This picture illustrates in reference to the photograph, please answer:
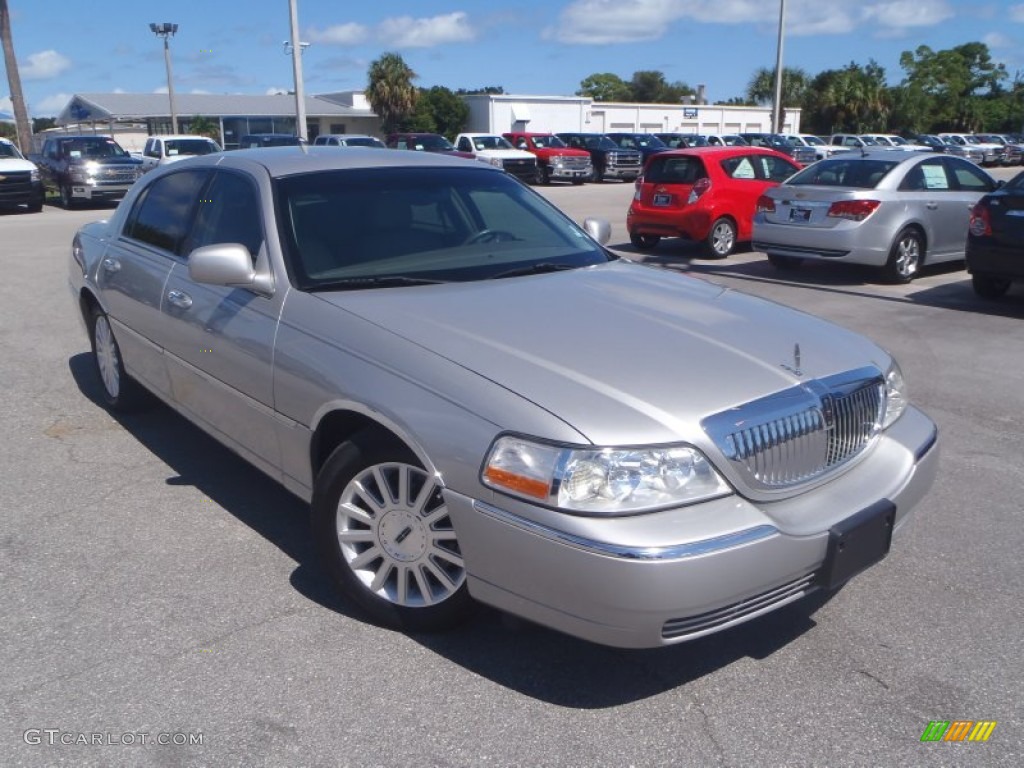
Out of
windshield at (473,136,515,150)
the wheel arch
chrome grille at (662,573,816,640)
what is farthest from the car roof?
windshield at (473,136,515,150)

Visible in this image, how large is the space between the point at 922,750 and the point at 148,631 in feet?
8.74

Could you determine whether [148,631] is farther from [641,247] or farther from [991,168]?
[991,168]

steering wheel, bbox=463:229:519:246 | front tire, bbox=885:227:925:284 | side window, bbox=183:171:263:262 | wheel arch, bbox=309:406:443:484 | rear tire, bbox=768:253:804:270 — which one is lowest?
rear tire, bbox=768:253:804:270

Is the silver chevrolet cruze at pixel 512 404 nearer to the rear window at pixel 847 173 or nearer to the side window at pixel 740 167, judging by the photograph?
the rear window at pixel 847 173

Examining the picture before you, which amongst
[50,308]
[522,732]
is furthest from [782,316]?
[50,308]

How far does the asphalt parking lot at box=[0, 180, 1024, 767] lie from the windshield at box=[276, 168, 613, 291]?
1.28 metres

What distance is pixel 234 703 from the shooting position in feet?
10.1

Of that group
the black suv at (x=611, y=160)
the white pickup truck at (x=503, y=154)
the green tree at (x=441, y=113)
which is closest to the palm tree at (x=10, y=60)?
the white pickup truck at (x=503, y=154)

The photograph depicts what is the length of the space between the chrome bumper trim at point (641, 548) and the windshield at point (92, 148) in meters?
25.2

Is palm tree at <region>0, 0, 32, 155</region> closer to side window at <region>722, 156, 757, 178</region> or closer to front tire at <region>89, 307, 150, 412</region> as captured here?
side window at <region>722, 156, 757, 178</region>

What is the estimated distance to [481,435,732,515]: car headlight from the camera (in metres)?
2.81

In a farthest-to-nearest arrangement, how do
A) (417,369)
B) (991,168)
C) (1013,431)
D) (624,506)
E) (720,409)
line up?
(991,168) → (1013,431) → (417,369) → (720,409) → (624,506)

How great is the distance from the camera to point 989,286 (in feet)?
33.7

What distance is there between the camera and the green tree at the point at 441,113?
5969 centimetres
